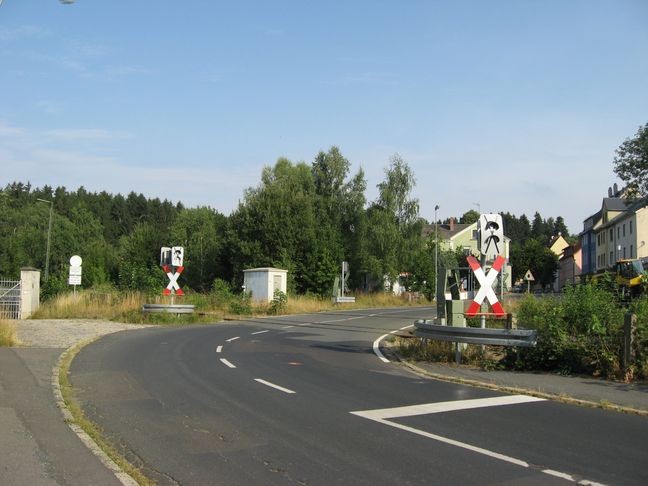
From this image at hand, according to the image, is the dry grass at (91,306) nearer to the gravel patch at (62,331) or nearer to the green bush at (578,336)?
A: the gravel patch at (62,331)

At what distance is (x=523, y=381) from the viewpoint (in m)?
11.3

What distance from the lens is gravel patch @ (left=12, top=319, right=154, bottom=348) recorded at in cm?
1744

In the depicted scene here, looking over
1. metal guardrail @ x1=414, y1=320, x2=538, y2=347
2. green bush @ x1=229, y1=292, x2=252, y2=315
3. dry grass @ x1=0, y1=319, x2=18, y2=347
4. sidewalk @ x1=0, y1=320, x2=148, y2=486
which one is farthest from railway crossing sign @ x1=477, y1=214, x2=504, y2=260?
green bush @ x1=229, y1=292, x2=252, y2=315

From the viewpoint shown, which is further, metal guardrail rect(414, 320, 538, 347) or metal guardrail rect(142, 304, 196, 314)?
metal guardrail rect(142, 304, 196, 314)

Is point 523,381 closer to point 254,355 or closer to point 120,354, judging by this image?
point 254,355

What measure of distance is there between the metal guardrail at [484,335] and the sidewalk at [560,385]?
1.95ft

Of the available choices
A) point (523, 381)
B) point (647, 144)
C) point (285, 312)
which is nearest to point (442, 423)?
point (523, 381)

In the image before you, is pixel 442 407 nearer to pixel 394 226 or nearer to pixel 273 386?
pixel 273 386

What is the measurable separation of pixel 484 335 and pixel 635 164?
2975 centimetres

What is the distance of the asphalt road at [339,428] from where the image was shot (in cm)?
596

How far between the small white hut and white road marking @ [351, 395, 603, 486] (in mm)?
29961

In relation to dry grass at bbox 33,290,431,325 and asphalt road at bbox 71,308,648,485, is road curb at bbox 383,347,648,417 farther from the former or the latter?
dry grass at bbox 33,290,431,325

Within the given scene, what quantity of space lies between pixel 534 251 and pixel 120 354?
381ft

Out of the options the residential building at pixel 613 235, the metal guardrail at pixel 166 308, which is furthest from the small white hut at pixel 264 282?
the residential building at pixel 613 235
